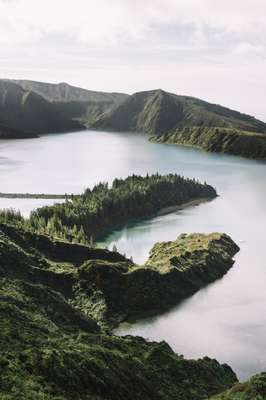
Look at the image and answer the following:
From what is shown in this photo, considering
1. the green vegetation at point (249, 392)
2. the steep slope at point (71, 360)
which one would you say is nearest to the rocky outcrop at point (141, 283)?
the steep slope at point (71, 360)

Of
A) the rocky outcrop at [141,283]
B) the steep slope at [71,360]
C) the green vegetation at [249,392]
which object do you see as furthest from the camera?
the rocky outcrop at [141,283]

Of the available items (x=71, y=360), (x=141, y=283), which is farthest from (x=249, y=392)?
(x=141, y=283)

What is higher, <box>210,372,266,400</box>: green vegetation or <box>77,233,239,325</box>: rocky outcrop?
<box>210,372,266,400</box>: green vegetation

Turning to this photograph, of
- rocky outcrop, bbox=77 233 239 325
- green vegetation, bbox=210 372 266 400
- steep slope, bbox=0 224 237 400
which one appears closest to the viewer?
steep slope, bbox=0 224 237 400

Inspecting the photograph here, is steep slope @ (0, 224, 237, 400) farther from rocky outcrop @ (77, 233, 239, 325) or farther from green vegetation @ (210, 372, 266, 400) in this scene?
green vegetation @ (210, 372, 266, 400)

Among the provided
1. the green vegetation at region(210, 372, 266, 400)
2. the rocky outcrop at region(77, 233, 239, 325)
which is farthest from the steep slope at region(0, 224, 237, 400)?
the green vegetation at region(210, 372, 266, 400)

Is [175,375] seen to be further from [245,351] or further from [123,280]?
[123,280]

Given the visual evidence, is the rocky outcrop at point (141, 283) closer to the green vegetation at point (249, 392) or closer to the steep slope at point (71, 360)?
the steep slope at point (71, 360)

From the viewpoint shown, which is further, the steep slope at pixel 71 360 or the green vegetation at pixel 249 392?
the green vegetation at pixel 249 392
